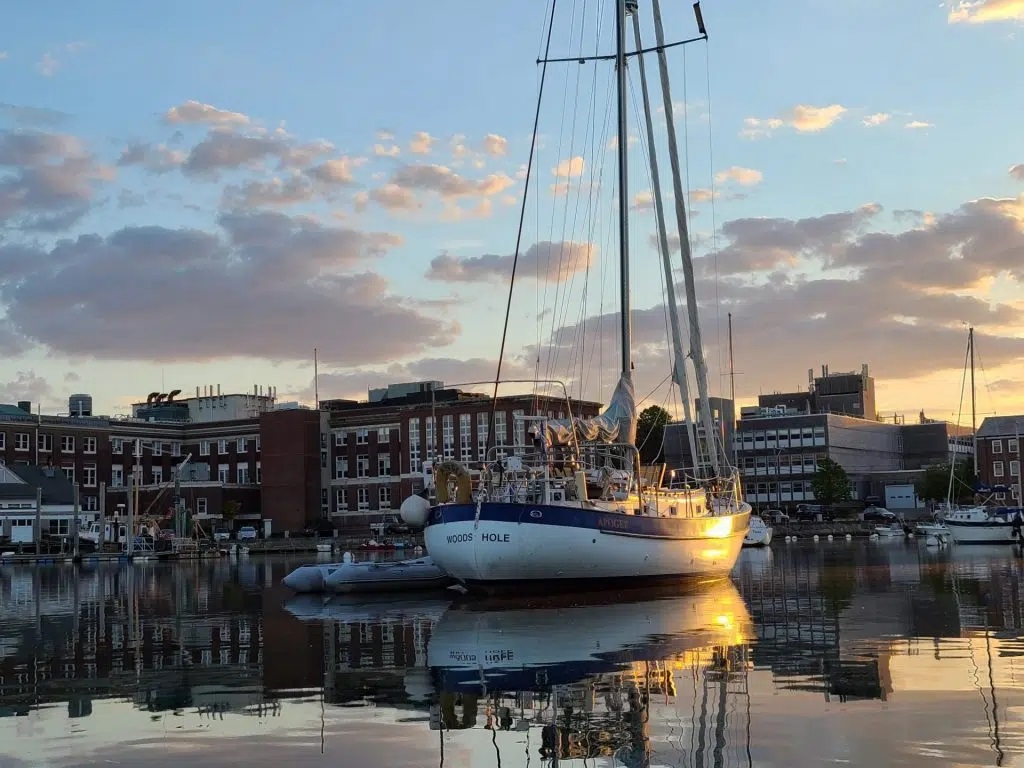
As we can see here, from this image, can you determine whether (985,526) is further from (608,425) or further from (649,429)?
(608,425)

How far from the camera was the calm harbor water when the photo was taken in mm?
13391

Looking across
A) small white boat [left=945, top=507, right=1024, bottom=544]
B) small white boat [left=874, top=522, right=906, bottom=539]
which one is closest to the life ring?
small white boat [left=945, top=507, right=1024, bottom=544]

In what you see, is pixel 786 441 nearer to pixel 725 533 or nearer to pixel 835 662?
pixel 725 533

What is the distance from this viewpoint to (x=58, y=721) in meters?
16.0

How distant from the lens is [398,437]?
5384 inches

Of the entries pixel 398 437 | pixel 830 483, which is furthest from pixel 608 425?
pixel 830 483

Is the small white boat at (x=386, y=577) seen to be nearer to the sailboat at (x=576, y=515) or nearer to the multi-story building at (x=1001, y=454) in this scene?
the sailboat at (x=576, y=515)

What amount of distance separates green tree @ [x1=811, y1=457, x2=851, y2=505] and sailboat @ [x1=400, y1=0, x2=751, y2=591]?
99323mm

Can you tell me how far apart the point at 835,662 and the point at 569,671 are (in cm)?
445

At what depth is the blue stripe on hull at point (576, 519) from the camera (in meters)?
37.1

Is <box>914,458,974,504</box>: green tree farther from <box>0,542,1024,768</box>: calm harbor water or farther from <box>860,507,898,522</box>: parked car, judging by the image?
<box>0,542,1024,768</box>: calm harbor water

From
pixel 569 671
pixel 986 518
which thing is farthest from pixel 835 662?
pixel 986 518

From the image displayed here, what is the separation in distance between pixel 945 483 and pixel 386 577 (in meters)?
111

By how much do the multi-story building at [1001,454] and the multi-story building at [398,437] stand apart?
45.3m
